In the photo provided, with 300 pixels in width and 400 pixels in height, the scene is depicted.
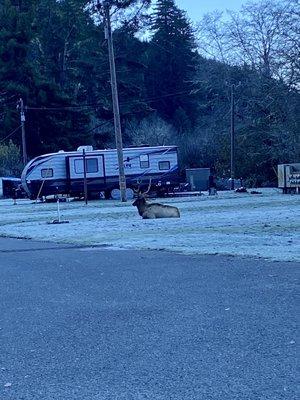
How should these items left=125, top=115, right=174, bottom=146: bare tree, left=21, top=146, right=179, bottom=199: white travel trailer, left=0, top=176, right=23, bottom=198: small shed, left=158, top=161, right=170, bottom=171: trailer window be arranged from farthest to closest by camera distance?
left=125, top=115, right=174, bottom=146: bare tree, left=0, top=176, right=23, bottom=198: small shed, left=158, top=161, right=170, bottom=171: trailer window, left=21, top=146, right=179, bottom=199: white travel trailer

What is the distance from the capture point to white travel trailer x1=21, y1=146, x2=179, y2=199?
40.7 metres

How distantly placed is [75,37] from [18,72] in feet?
25.7

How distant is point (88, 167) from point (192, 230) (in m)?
22.9

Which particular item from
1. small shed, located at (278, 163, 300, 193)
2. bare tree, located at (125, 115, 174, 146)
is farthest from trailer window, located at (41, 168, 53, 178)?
bare tree, located at (125, 115, 174, 146)

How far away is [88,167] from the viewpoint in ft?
134

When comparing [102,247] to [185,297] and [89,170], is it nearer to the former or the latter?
[185,297]

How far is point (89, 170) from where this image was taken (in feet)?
134

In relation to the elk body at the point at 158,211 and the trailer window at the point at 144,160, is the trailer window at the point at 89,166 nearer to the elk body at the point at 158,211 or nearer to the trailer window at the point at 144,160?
the trailer window at the point at 144,160

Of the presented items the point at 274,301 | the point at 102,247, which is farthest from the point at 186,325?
the point at 102,247

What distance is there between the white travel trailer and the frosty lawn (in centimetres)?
1299

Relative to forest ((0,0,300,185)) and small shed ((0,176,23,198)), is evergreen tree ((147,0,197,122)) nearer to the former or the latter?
forest ((0,0,300,185))

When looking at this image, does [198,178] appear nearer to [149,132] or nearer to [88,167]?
[88,167]

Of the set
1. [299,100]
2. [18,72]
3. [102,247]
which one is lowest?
[102,247]

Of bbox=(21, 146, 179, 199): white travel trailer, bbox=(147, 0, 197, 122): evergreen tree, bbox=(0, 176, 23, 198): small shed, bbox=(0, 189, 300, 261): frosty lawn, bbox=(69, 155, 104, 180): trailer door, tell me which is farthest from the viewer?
bbox=(147, 0, 197, 122): evergreen tree
